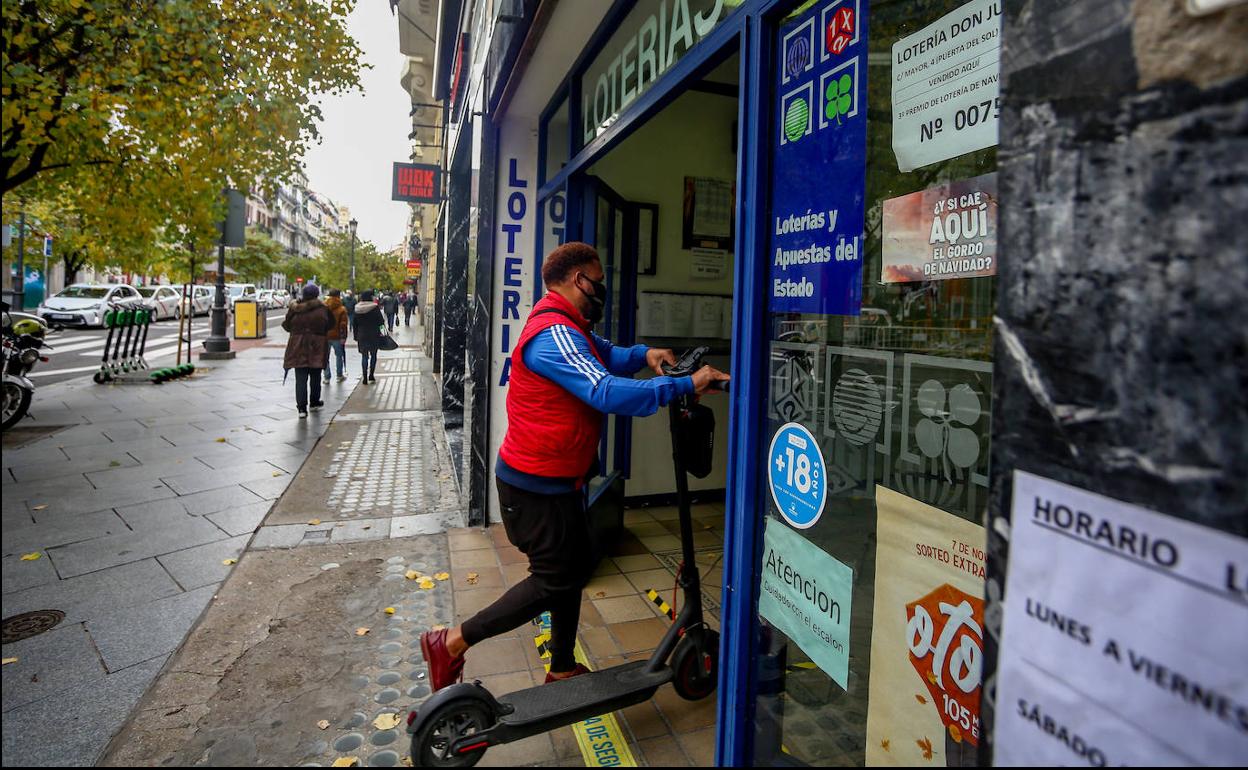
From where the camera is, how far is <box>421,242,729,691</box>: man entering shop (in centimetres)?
262

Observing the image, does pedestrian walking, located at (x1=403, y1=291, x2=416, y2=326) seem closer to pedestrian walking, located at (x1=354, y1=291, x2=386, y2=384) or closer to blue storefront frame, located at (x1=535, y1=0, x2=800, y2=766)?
pedestrian walking, located at (x1=354, y1=291, x2=386, y2=384)

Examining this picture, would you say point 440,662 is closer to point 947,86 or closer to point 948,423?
point 948,423

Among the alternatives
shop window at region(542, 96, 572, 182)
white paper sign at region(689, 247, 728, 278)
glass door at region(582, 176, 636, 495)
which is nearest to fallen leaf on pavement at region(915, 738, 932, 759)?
glass door at region(582, 176, 636, 495)

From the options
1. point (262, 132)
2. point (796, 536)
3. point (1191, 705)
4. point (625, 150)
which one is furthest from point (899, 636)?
point (262, 132)

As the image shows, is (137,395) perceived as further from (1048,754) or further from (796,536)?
(1048,754)

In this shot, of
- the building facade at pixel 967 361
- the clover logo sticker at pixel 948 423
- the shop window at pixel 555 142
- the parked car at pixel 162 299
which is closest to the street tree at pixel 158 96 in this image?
the shop window at pixel 555 142

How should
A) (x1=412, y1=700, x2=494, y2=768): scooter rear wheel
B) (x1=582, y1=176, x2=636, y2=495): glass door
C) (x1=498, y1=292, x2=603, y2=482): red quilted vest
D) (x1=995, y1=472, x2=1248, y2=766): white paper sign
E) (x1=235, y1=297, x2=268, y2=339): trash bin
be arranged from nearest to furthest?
(x1=995, y1=472, x2=1248, y2=766): white paper sign
(x1=412, y1=700, x2=494, y2=768): scooter rear wheel
(x1=498, y1=292, x2=603, y2=482): red quilted vest
(x1=582, y1=176, x2=636, y2=495): glass door
(x1=235, y1=297, x2=268, y2=339): trash bin

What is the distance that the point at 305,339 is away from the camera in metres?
9.41

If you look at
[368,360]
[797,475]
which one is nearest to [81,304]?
[368,360]

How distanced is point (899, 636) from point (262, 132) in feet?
27.5

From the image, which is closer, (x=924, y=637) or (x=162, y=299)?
(x=924, y=637)

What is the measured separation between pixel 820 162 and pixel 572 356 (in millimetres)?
1037

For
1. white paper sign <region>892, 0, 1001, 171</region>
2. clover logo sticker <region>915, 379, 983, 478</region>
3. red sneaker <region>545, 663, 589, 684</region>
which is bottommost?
red sneaker <region>545, 663, 589, 684</region>

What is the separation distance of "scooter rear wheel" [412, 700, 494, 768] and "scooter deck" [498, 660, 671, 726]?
0.10 metres
